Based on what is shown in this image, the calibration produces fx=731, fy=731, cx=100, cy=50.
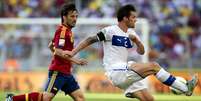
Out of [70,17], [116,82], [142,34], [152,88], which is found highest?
[70,17]

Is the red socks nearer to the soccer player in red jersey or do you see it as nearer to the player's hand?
the soccer player in red jersey

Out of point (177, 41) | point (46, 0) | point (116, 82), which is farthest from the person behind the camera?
point (46, 0)

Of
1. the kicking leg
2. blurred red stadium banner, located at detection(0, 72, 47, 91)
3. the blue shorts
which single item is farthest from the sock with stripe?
blurred red stadium banner, located at detection(0, 72, 47, 91)

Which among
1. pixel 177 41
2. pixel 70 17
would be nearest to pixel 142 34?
pixel 177 41

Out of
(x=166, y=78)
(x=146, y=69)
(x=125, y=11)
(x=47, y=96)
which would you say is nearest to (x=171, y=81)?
(x=166, y=78)

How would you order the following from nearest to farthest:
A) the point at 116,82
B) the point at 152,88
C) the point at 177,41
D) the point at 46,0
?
the point at 116,82
the point at 152,88
the point at 177,41
the point at 46,0

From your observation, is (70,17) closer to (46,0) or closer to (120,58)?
(120,58)

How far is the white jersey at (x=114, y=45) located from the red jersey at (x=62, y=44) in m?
0.55

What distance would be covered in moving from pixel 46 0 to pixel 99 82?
5.57m

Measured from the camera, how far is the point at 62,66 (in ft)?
42.8

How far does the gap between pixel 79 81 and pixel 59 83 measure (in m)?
14.2

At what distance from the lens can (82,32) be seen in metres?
28.0

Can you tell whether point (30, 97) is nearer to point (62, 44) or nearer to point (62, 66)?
point (62, 66)

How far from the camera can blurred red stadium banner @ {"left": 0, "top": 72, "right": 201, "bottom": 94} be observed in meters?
26.8
